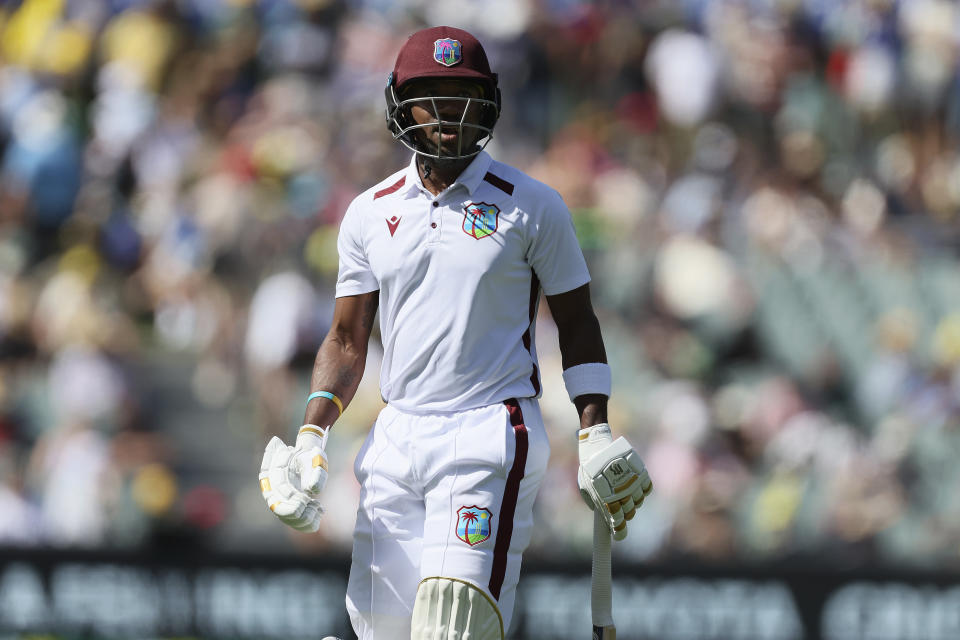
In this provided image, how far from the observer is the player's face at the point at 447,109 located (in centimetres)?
425

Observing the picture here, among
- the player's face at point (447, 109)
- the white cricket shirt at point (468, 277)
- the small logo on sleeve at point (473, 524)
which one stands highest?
the player's face at point (447, 109)

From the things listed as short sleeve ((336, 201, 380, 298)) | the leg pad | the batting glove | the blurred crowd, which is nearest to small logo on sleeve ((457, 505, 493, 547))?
the leg pad

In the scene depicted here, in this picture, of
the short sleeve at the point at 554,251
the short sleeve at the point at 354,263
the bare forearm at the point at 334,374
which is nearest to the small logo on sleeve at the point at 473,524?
the bare forearm at the point at 334,374

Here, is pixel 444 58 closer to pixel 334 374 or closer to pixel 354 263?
pixel 354 263

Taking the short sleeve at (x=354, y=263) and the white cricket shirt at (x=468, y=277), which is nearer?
the white cricket shirt at (x=468, y=277)

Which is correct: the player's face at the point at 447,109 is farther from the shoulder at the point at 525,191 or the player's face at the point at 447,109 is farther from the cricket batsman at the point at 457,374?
the shoulder at the point at 525,191

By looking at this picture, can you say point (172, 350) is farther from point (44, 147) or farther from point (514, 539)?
point (514, 539)

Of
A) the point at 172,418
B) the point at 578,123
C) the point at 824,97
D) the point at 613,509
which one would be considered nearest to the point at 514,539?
the point at 613,509

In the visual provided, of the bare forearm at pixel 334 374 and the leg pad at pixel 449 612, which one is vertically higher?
the bare forearm at pixel 334 374

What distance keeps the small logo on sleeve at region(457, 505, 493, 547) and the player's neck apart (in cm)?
94

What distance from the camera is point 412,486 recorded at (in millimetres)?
4258

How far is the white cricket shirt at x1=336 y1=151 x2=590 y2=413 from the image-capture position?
13.9 ft

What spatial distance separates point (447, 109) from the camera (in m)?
4.25

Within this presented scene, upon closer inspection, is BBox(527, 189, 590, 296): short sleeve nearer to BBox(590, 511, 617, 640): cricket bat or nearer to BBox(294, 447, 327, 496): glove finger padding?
BBox(590, 511, 617, 640): cricket bat
